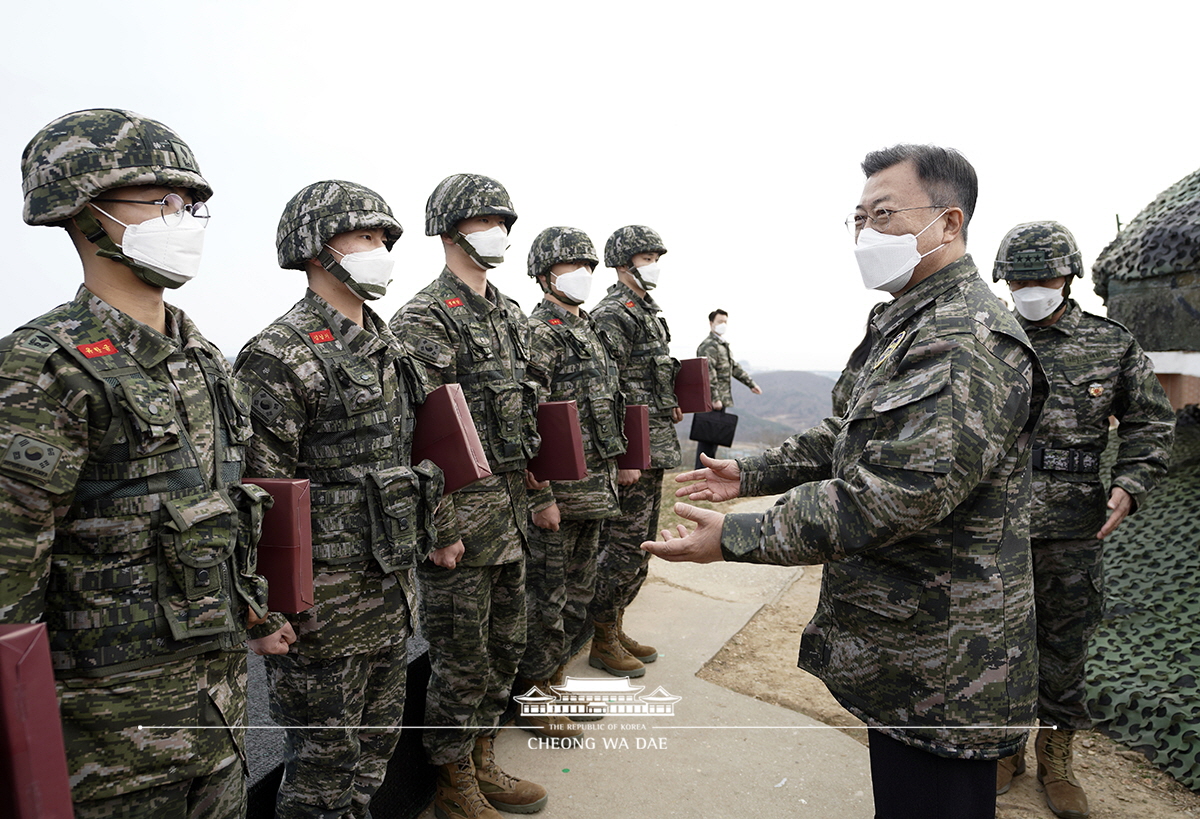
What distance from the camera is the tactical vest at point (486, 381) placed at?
3.09m

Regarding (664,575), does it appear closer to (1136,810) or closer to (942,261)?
(1136,810)

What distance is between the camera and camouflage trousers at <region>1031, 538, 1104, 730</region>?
324cm

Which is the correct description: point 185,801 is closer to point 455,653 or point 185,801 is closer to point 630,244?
point 455,653

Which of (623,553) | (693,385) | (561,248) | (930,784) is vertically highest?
(561,248)

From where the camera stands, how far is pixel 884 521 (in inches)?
67.7

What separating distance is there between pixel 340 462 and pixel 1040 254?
321 cm

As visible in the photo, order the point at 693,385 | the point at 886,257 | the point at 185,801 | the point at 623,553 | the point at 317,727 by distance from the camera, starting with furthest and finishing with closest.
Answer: the point at 693,385 → the point at 623,553 → the point at 317,727 → the point at 886,257 → the point at 185,801

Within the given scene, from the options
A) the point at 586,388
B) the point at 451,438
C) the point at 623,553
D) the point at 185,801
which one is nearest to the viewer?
the point at 185,801

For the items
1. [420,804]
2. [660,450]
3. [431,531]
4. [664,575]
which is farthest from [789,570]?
[431,531]

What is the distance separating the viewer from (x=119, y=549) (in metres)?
1.59

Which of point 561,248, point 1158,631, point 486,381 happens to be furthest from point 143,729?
point 1158,631

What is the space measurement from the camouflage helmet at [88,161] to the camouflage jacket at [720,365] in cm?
749

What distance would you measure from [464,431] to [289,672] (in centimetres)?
97

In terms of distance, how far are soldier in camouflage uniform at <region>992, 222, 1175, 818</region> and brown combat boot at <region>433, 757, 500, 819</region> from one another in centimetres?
244
